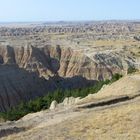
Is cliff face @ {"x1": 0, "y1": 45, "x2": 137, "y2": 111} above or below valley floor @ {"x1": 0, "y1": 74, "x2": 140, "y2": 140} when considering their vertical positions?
below

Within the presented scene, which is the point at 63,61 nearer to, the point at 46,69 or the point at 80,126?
the point at 46,69

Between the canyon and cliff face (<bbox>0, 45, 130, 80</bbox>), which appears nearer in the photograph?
the canyon

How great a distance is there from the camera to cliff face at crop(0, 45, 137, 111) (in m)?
89.0

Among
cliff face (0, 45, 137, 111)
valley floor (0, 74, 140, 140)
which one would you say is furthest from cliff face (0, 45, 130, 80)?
valley floor (0, 74, 140, 140)

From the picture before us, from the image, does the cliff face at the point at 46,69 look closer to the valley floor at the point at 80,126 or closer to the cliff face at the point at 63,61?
the cliff face at the point at 63,61

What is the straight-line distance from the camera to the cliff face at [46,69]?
8900 centimetres

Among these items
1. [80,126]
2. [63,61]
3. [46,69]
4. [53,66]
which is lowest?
[53,66]

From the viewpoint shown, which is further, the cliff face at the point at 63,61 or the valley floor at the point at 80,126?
the cliff face at the point at 63,61

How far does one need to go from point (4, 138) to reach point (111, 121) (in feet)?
15.7

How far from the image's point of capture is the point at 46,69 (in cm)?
11500

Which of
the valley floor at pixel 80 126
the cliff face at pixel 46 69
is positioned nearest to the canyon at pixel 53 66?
the cliff face at pixel 46 69

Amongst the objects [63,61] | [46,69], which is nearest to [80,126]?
[46,69]

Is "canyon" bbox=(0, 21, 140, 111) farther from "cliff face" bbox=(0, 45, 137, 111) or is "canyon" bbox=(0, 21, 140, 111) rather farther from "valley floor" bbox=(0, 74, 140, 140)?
"valley floor" bbox=(0, 74, 140, 140)

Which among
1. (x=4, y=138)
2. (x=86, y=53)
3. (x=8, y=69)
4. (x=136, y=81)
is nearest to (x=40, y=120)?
(x=4, y=138)
